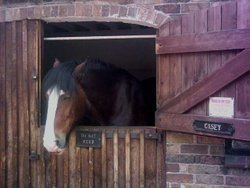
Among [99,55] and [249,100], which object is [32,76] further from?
[99,55]

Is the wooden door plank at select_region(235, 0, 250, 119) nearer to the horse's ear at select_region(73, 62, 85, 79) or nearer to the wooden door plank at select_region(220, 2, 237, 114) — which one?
the wooden door plank at select_region(220, 2, 237, 114)

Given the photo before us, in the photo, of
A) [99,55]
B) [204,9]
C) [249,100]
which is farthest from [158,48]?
[99,55]

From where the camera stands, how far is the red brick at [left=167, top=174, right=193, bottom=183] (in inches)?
150

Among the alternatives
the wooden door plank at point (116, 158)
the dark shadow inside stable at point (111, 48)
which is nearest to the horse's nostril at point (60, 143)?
the wooden door plank at point (116, 158)

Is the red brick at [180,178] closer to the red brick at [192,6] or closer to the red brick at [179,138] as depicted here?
the red brick at [179,138]

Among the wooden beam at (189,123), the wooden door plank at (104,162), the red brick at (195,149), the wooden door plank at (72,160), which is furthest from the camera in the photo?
the wooden door plank at (72,160)

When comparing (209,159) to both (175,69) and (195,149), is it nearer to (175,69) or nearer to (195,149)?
(195,149)

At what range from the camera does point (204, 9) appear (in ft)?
11.4

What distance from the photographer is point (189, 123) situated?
11.3 feet

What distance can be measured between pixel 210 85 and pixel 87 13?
139 centimetres

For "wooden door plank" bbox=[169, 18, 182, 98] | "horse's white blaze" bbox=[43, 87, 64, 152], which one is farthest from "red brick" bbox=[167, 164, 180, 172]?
"horse's white blaze" bbox=[43, 87, 64, 152]

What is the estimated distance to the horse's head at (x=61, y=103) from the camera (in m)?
3.57

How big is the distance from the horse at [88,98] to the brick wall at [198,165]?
2.85 feet

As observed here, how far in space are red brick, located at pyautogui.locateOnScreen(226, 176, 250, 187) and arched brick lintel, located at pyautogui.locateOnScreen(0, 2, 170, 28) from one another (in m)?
1.49
